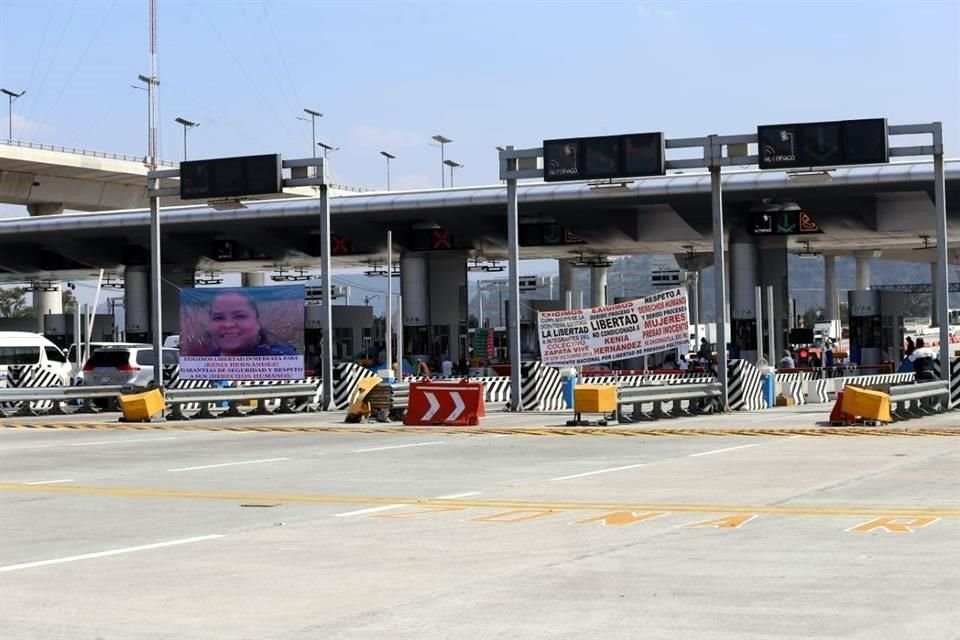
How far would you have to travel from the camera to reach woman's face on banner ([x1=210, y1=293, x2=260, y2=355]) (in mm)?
38812

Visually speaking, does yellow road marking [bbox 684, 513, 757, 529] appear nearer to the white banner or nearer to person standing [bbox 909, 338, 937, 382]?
the white banner

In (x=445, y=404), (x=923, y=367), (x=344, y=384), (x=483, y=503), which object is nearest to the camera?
(x=483, y=503)

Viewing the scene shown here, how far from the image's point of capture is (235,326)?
3897 centimetres

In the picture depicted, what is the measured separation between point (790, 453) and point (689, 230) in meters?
38.6

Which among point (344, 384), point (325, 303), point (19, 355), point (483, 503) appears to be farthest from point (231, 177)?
point (483, 503)

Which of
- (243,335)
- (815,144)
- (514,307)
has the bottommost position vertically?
(243,335)

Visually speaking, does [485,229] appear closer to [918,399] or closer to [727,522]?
[918,399]

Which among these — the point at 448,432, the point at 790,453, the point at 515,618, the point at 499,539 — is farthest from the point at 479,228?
the point at 515,618

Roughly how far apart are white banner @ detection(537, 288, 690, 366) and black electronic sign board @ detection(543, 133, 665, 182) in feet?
9.83

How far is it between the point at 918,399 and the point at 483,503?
18409 millimetres

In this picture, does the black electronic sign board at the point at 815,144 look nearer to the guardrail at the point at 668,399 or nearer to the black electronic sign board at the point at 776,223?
the guardrail at the point at 668,399

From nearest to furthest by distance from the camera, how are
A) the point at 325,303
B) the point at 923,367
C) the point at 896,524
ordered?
1. the point at 896,524
2. the point at 923,367
3. the point at 325,303

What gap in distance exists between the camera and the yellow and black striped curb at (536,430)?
25.4 meters

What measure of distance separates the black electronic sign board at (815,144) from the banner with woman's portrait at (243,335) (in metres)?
12.5
